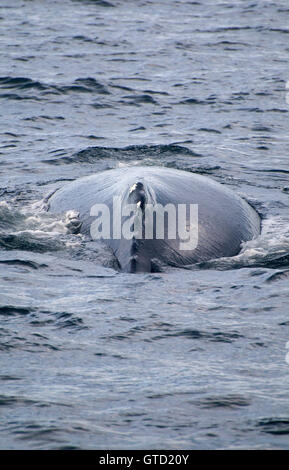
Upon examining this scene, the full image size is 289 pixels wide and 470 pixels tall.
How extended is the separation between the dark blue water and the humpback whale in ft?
0.53

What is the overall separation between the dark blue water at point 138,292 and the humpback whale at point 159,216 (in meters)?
0.16

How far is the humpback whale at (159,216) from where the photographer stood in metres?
8.23

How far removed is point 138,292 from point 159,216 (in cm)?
93

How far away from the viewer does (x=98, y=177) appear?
10.3 metres

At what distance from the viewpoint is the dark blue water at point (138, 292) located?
5816 millimetres

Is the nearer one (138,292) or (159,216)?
(138,292)

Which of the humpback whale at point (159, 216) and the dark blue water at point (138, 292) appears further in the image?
the humpback whale at point (159, 216)

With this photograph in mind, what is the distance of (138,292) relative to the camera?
779 cm

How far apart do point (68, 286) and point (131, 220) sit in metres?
0.81

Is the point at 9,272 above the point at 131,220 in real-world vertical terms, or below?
below

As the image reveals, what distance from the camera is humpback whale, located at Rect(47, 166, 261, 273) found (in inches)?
324

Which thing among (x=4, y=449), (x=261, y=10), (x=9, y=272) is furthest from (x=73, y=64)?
(x=4, y=449)

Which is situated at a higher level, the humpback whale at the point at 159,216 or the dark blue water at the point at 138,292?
the humpback whale at the point at 159,216
